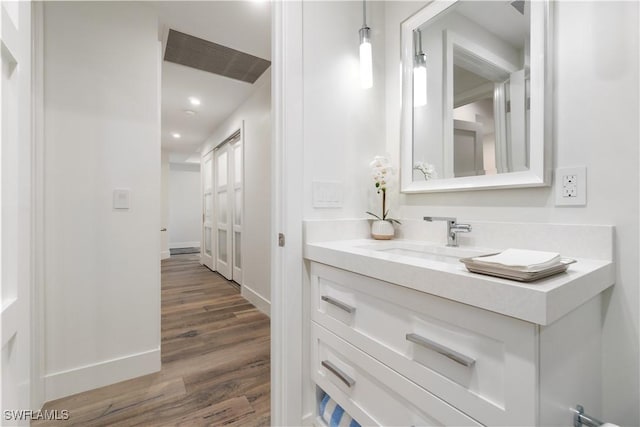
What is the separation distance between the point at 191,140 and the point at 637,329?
5.83 meters

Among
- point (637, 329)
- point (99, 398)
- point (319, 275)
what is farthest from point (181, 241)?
point (637, 329)

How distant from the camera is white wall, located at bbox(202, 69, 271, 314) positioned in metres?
2.78

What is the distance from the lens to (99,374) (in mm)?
1661

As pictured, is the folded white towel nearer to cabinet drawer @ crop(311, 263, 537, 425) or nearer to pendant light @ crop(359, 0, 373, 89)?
cabinet drawer @ crop(311, 263, 537, 425)

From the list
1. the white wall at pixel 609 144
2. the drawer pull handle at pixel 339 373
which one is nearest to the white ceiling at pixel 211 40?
the white wall at pixel 609 144

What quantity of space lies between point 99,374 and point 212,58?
2498 millimetres

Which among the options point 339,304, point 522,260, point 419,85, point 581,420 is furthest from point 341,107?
point 581,420

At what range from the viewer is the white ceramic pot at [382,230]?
53.0 inches

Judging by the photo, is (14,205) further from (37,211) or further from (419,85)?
(419,85)

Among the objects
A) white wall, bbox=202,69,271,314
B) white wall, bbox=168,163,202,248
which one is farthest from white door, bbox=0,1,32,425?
white wall, bbox=168,163,202,248

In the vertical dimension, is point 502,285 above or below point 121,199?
below

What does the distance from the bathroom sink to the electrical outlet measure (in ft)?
0.97

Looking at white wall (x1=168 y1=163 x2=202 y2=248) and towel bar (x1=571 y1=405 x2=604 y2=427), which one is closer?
towel bar (x1=571 y1=405 x2=604 y2=427)

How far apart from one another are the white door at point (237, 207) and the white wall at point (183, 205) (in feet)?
14.3
